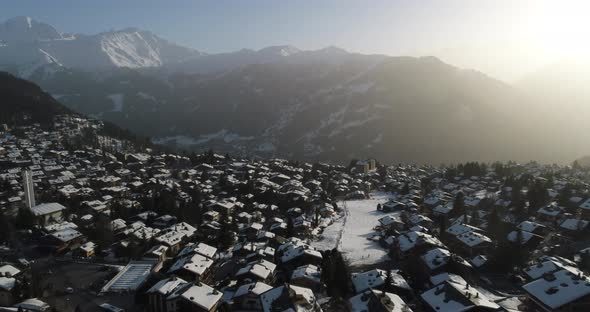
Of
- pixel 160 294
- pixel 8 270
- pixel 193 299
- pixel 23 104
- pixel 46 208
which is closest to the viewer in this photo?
pixel 193 299

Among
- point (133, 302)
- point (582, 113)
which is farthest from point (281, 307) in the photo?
point (582, 113)

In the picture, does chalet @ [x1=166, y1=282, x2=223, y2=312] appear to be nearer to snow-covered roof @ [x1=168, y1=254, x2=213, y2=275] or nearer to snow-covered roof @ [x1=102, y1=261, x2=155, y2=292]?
snow-covered roof @ [x1=168, y1=254, x2=213, y2=275]

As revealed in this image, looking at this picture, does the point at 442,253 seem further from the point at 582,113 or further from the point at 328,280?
the point at 582,113

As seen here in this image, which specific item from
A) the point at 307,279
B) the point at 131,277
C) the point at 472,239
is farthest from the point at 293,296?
the point at 472,239

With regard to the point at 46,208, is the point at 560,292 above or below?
above

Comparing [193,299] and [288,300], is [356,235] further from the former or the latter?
[193,299]

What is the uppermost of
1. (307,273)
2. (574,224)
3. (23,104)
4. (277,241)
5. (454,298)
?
(454,298)

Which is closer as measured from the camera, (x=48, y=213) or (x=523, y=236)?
(x=523, y=236)
